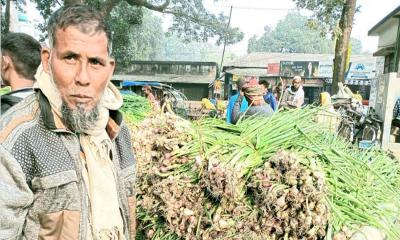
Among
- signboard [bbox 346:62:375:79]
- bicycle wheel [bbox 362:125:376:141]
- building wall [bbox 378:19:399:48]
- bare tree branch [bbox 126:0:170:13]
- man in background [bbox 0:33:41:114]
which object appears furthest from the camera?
signboard [bbox 346:62:375:79]

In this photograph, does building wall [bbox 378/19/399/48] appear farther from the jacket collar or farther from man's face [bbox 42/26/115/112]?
the jacket collar

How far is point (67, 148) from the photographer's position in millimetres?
1393

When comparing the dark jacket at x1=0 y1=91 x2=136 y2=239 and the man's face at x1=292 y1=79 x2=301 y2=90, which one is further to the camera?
the man's face at x1=292 y1=79 x2=301 y2=90

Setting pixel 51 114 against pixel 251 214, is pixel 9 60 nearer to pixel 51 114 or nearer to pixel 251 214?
pixel 51 114

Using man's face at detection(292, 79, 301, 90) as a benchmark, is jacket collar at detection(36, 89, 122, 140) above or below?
below

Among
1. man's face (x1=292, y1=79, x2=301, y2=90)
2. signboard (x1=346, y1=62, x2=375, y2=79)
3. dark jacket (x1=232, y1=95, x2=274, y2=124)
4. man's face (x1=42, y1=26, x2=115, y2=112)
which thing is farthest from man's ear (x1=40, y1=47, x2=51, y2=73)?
signboard (x1=346, y1=62, x2=375, y2=79)

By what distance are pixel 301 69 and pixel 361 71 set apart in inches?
176

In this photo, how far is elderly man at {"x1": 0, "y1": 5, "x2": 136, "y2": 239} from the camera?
127 centimetres

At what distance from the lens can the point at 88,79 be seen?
146 centimetres

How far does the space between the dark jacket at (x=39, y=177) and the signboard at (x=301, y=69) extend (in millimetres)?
30493

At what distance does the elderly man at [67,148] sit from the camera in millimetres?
1271

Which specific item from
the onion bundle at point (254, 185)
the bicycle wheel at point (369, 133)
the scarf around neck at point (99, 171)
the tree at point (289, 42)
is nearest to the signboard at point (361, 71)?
the bicycle wheel at point (369, 133)

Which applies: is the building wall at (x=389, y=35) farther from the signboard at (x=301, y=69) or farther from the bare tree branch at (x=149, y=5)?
the bare tree branch at (x=149, y=5)

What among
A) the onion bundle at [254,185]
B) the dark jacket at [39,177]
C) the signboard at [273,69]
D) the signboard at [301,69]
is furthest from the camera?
the signboard at [273,69]
